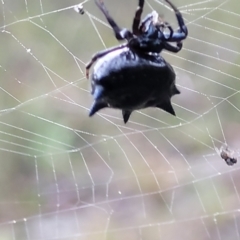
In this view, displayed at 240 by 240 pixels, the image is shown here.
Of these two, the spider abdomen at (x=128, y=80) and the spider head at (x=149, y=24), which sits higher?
the spider head at (x=149, y=24)

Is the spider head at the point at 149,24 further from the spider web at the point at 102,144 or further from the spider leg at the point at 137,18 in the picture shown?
the spider web at the point at 102,144

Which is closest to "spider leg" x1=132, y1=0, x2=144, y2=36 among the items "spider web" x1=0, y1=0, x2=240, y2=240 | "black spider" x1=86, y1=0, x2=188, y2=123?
"black spider" x1=86, y1=0, x2=188, y2=123

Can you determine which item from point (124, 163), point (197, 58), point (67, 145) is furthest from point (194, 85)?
point (67, 145)

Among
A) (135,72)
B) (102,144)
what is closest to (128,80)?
(135,72)

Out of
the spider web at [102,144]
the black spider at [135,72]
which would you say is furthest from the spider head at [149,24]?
the spider web at [102,144]

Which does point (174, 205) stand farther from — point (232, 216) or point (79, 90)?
point (79, 90)

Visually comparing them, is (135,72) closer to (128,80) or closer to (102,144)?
(128,80)

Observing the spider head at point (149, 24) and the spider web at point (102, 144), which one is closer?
the spider head at point (149, 24)
